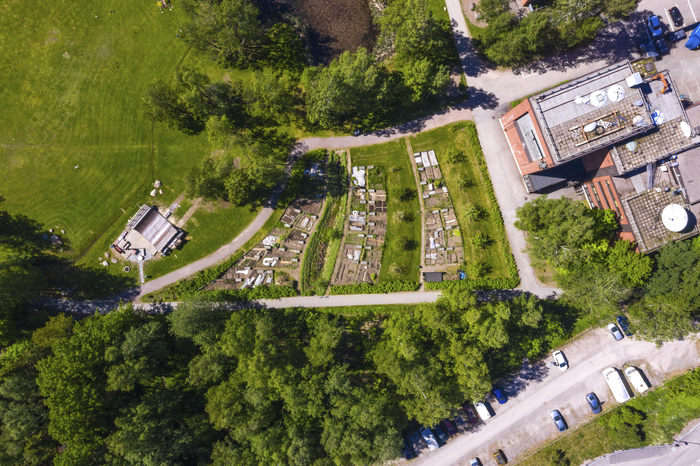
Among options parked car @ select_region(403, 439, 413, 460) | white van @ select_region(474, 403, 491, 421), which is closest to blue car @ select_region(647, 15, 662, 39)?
white van @ select_region(474, 403, 491, 421)

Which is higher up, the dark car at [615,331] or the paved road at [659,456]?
the dark car at [615,331]

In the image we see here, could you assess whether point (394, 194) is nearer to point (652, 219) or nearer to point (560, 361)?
point (652, 219)

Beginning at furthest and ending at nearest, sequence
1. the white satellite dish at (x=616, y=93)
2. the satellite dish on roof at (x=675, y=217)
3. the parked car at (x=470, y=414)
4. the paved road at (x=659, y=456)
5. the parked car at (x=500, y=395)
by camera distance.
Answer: the parked car at (x=470, y=414) < the parked car at (x=500, y=395) < the paved road at (x=659, y=456) < the satellite dish on roof at (x=675, y=217) < the white satellite dish at (x=616, y=93)

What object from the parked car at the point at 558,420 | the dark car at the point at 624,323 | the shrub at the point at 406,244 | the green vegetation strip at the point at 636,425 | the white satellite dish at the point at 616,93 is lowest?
the green vegetation strip at the point at 636,425

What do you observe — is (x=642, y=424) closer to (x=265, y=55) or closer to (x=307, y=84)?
(x=307, y=84)

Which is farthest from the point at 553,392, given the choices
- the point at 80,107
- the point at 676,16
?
the point at 80,107

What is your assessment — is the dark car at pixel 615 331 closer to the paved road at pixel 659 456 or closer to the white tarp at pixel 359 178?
the paved road at pixel 659 456

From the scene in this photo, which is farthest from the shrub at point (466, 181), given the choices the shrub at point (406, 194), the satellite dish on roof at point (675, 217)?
the satellite dish on roof at point (675, 217)

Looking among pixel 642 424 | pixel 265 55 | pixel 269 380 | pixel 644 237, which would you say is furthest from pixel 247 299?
pixel 642 424
